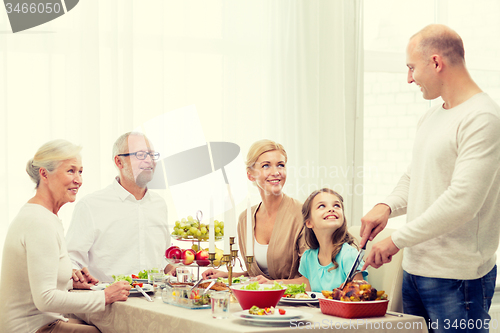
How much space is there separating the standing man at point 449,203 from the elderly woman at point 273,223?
68 centimetres

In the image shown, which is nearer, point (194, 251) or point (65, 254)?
point (65, 254)

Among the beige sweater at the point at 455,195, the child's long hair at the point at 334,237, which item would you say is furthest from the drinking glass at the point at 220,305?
the child's long hair at the point at 334,237

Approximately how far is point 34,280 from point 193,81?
2007 millimetres

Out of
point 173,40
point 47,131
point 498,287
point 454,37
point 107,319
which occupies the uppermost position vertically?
point 173,40

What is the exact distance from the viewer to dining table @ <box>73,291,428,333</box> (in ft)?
4.82

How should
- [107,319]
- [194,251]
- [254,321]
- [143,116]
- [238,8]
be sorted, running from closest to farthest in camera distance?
1. [254,321]
2. [107,319]
3. [194,251]
4. [143,116]
5. [238,8]

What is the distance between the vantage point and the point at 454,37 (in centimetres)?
176

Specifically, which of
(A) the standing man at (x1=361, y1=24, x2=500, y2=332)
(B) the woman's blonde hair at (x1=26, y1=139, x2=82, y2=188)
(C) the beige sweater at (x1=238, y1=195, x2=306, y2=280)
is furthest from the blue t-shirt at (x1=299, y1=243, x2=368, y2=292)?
(B) the woman's blonde hair at (x1=26, y1=139, x2=82, y2=188)

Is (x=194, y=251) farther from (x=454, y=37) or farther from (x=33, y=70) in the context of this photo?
(x=33, y=70)

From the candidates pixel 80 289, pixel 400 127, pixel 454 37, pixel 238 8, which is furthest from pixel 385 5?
pixel 80 289

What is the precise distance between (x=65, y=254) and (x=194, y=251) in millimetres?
501

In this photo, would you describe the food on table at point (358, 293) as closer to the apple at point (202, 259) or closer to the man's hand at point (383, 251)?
the man's hand at point (383, 251)

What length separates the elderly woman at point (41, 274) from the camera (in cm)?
185

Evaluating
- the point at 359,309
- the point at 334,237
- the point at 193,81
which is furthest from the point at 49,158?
the point at 193,81
